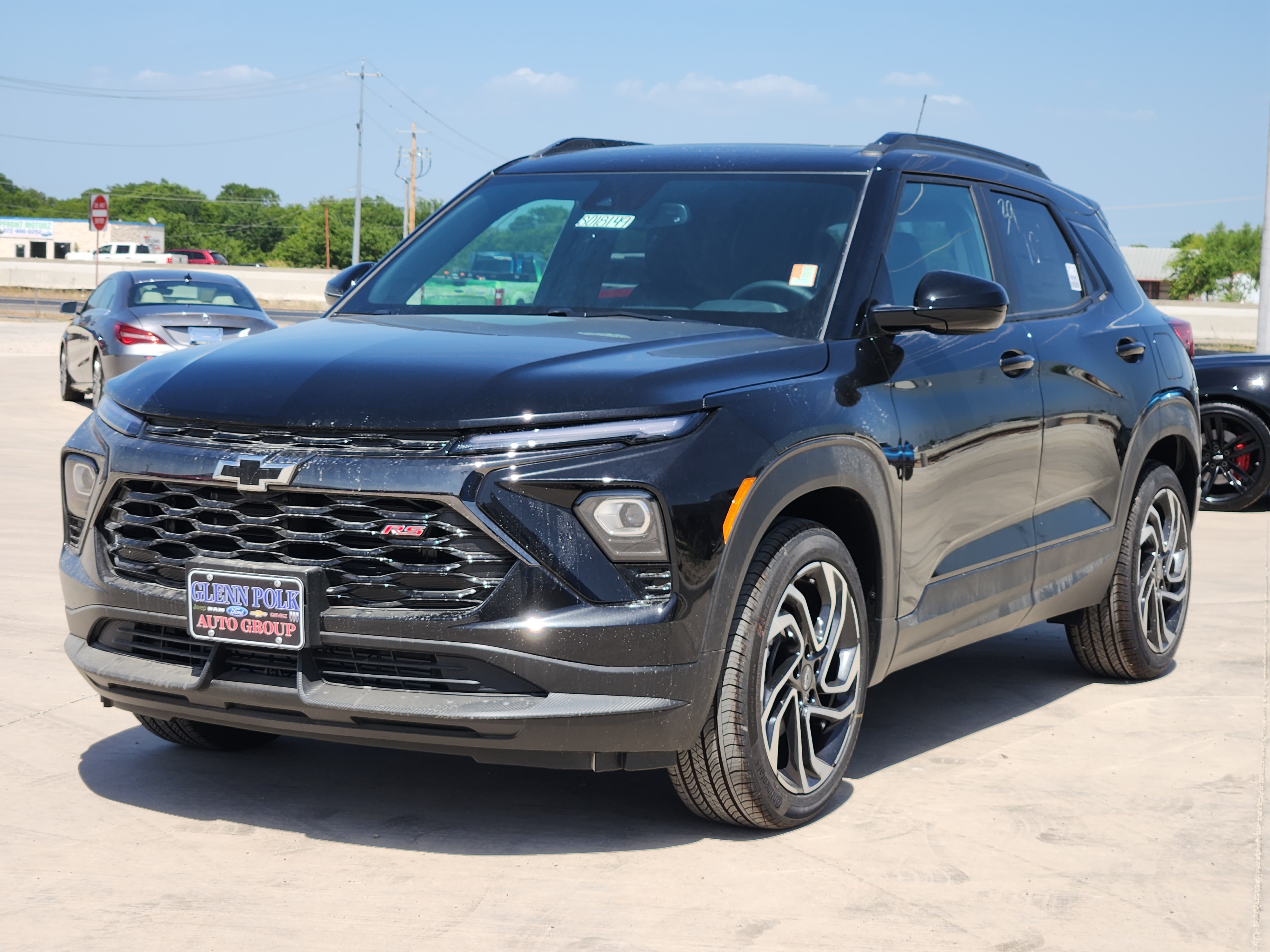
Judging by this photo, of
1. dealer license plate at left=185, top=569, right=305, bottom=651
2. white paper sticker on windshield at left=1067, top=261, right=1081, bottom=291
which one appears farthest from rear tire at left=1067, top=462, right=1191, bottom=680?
A: dealer license plate at left=185, top=569, right=305, bottom=651

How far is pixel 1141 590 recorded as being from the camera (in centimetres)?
616

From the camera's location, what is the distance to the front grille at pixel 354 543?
3.52 m

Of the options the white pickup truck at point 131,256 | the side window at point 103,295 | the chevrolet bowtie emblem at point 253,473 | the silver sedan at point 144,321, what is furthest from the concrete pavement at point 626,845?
the white pickup truck at point 131,256

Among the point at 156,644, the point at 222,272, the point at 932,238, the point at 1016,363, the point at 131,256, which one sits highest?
the point at 131,256

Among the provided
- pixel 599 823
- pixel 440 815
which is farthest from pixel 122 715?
pixel 599 823

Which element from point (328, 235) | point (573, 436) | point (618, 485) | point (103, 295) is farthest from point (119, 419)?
point (328, 235)

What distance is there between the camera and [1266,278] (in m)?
22.3

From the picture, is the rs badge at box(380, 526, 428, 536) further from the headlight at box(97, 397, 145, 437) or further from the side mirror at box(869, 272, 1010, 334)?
the side mirror at box(869, 272, 1010, 334)

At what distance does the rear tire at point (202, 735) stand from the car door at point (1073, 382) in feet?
9.09

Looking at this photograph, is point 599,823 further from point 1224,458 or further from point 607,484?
point 1224,458

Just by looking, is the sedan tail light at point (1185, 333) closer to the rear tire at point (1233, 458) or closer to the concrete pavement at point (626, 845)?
the rear tire at point (1233, 458)

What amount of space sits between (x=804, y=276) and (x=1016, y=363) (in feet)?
3.23

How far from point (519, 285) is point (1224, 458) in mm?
8694

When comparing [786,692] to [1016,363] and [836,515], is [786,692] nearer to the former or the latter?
[836,515]
